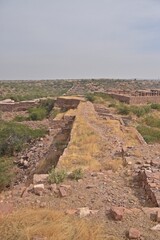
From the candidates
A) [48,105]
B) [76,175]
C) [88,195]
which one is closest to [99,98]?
[48,105]

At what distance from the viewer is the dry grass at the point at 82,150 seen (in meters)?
9.73

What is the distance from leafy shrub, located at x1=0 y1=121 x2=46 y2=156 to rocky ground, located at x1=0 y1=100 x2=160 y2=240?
9630mm

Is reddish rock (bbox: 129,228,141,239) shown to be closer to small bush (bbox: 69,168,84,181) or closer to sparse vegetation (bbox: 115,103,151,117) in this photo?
small bush (bbox: 69,168,84,181)

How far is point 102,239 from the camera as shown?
199 inches

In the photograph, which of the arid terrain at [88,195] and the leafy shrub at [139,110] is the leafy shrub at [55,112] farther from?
the arid terrain at [88,195]

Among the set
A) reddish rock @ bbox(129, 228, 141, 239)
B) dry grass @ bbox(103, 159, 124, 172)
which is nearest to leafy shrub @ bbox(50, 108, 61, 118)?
dry grass @ bbox(103, 159, 124, 172)

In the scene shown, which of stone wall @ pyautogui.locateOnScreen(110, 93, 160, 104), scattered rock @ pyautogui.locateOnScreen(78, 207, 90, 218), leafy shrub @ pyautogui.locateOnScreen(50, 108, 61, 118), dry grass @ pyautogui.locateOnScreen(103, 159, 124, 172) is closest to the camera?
scattered rock @ pyautogui.locateOnScreen(78, 207, 90, 218)

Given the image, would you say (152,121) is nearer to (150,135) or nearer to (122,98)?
(150,135)

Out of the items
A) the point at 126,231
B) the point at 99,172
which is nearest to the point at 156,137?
the point at 99,172

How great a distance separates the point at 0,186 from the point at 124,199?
221 inches

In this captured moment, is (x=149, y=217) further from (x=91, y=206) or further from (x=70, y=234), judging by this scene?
(x=70, y=234)

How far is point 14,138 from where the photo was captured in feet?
63.5

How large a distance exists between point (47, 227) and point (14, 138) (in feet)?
47.5

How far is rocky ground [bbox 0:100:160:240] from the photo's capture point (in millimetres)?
5602
